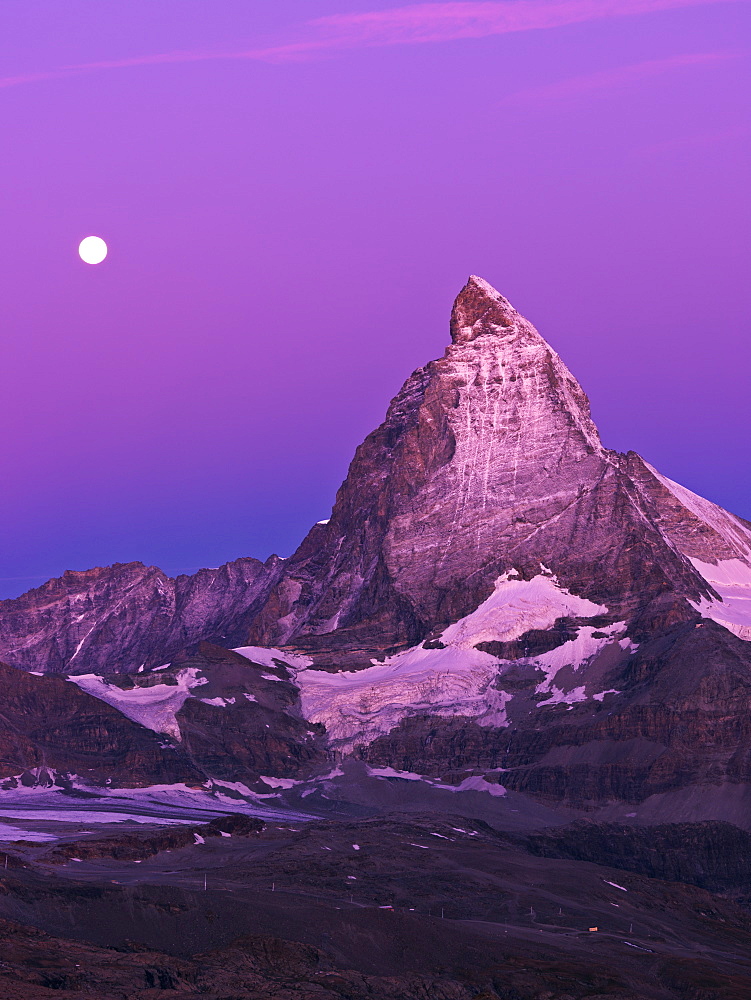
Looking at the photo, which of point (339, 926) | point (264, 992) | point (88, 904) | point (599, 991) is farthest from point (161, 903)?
point (599, 991)

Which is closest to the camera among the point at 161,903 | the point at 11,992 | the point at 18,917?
the point at 11,992

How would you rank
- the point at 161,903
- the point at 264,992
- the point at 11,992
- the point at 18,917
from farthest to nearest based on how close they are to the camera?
1. the point at 161,903
2. the point at 18,917
3. the point at 264,992
4. the point at 11,992

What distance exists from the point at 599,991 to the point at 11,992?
250ft

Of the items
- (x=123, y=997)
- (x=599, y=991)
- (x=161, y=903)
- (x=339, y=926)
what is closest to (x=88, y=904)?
(x=161, y=903)

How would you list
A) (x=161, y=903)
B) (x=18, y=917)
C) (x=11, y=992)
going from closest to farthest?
(x=11, y=992) < (x=18, y=917) < (x=161, y=903)

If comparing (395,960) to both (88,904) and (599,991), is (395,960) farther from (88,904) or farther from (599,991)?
(88,904)

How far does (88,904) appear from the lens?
7431 inches

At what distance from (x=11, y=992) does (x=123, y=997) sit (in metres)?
10.4

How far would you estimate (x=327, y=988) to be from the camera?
544 ft

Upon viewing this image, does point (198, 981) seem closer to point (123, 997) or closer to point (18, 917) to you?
point (123, 997)

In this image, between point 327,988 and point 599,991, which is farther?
point 599,991

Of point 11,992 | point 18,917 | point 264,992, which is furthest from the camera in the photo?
point 18,917

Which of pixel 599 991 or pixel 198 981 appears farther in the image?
pixel 599 991

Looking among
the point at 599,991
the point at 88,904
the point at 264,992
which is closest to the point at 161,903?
the point at 88,904
